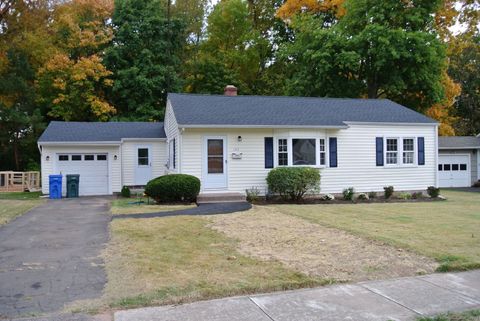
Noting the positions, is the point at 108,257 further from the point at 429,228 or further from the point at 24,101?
the point at 24,101

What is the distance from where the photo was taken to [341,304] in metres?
4.99

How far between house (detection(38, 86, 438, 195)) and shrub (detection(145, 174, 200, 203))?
3.88ft

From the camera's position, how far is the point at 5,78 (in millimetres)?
29875

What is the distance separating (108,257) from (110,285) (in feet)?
5.47

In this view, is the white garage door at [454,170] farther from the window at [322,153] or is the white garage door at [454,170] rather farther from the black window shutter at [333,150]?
the window at [322,153]

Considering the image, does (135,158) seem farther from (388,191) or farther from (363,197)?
(388,191)

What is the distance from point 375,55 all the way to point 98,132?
17.7 metres

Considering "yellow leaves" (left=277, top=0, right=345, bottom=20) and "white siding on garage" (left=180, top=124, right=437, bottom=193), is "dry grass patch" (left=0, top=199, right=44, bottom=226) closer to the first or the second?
"white siding on garage" (left=180, top=124, right=437, bottom=193)

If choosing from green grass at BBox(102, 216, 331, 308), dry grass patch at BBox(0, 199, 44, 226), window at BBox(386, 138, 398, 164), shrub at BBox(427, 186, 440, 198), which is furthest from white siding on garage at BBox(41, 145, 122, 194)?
shrub at BBox(427, 186, 440, 198)

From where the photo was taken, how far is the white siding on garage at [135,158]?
843 inches

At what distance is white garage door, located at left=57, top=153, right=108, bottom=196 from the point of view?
2130 cm

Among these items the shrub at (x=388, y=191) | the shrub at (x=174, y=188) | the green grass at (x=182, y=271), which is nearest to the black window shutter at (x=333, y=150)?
the shrub at (x=388, y=191)

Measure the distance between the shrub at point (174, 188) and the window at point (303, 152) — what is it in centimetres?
438

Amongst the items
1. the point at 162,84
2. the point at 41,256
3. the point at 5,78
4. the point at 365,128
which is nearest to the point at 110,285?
the point at 41,256
